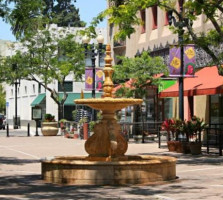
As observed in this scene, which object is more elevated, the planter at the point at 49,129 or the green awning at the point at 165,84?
the green awning at the point at 165,84

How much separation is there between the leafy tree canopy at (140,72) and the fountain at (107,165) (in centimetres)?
1896

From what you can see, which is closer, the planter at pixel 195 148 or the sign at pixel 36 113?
the planter at pixel 195 148

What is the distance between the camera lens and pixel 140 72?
3428cm

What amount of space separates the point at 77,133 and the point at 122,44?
879cm

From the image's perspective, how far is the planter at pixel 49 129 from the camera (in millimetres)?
43750

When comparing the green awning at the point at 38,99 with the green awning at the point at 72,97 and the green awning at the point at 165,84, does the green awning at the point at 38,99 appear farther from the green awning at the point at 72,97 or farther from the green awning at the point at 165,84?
the green awning at the point at 165,84

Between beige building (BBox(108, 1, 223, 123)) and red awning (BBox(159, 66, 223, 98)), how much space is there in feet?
5.05

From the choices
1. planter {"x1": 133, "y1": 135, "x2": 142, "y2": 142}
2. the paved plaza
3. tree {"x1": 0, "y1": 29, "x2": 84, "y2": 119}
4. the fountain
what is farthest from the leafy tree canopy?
the fountain

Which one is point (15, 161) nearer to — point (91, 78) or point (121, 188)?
point (121, 188)

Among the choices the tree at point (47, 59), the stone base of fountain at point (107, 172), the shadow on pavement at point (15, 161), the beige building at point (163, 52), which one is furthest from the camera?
the tree at point (47, 59)

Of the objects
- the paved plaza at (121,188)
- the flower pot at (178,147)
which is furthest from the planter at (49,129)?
the paved plaza at (121,188)

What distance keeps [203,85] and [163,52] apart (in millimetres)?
10711

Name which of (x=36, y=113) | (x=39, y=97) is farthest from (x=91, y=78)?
(x=39, y=97)

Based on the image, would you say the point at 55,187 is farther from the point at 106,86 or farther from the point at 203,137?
the point at 203,137
